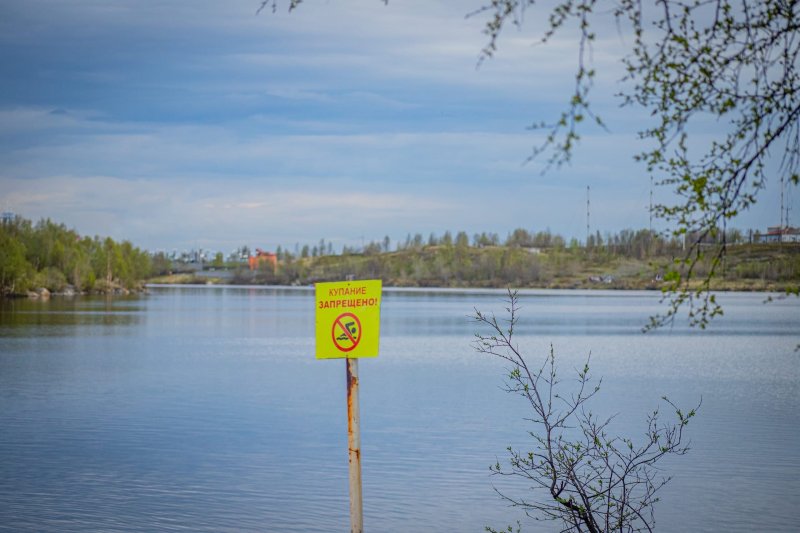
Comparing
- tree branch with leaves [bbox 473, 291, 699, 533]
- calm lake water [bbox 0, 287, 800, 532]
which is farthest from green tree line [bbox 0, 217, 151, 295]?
tree branch with leaves [bbox 473, 291, 699, 533]

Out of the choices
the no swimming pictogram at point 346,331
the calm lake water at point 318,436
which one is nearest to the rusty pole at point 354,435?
the no swimming pictogram at point 346,331

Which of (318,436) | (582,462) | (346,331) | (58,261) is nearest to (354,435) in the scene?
(346,331)

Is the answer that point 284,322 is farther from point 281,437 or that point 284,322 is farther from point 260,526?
point 260,526

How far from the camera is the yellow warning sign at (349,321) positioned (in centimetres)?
709

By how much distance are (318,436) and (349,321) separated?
41.6 ft

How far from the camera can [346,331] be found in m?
7.16

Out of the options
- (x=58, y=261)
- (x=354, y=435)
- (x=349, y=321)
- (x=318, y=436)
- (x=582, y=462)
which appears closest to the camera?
(x=349, y=321)

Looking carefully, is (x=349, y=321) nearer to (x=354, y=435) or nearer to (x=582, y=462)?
(x=354, y=435)

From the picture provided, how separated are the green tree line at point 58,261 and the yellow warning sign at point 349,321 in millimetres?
112860

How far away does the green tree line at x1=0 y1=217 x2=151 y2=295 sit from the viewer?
379ft

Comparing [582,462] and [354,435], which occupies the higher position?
[354,435]

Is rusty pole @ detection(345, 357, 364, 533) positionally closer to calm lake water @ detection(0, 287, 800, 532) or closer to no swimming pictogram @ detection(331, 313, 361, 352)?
no swimming pictogram @ detection(331, 313, 361, 352)

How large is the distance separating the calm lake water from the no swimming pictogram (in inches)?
249

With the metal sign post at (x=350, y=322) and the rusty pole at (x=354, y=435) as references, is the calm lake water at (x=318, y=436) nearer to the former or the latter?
the rusty pole at (x=354, y=435)
